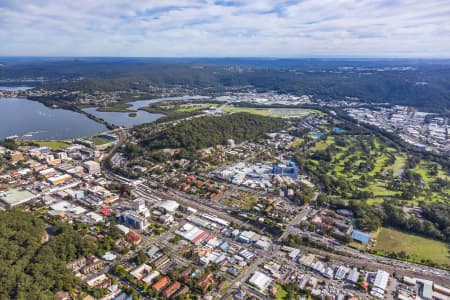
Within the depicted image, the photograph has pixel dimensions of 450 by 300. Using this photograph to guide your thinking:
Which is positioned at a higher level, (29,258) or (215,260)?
(29,258)

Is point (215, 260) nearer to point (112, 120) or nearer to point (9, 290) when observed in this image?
point (9, 290)

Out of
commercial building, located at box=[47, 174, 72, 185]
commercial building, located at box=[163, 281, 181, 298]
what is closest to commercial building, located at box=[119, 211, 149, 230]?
commercial building, located at box=[163, 281, 181, 298]

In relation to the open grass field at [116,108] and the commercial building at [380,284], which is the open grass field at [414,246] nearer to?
the commercial building at [380,284]

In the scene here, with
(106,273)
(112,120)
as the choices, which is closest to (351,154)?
(106,273)

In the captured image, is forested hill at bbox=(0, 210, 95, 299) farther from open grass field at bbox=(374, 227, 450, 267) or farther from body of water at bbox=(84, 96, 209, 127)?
body of water at bbox=(84, 96, 209, 127)

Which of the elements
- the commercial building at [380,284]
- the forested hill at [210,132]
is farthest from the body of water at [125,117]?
the commercial building at [380,284]

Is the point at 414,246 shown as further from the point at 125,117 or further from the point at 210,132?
the point at 125,117
